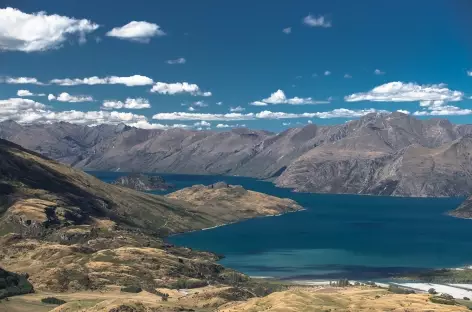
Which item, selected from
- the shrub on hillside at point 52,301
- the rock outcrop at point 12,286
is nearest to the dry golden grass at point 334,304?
the shrub on hillside at point 52,301

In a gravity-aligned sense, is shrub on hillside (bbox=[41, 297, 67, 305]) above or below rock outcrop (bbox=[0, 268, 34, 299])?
below

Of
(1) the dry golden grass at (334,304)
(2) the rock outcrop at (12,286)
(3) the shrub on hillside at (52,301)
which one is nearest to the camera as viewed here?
(1) the dry golden grass at (334,304)

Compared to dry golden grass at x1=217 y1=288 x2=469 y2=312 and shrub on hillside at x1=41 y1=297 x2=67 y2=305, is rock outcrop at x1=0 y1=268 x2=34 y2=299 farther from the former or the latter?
dry golden grass at x1=217 y1=288 x2=469 y2=312

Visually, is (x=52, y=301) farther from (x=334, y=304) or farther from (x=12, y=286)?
(x=334, y=304)

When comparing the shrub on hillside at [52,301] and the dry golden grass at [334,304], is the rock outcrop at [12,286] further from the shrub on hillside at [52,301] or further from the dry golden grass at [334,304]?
the dry golden grass at [334,304]

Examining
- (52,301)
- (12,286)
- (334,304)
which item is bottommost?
(52,301)

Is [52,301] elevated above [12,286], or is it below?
below

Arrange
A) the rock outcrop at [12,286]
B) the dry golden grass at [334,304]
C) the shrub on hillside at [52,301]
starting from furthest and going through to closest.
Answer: the rock outcrop at [12,286], the shrub on hillside at [52,301], the dry golden grass at [334,304]

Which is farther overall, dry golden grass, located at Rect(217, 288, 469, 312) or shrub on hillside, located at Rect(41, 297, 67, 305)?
shrub on hillside, located at Rect(41, 297, 67, 305)

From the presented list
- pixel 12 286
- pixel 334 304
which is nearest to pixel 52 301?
pixel 12 286

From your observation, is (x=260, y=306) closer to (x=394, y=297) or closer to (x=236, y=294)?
(x=394, y=297)

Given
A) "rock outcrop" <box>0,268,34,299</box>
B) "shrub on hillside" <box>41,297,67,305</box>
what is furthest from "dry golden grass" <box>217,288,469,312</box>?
"rock outcrop" <box>0,268,34,299</box>
